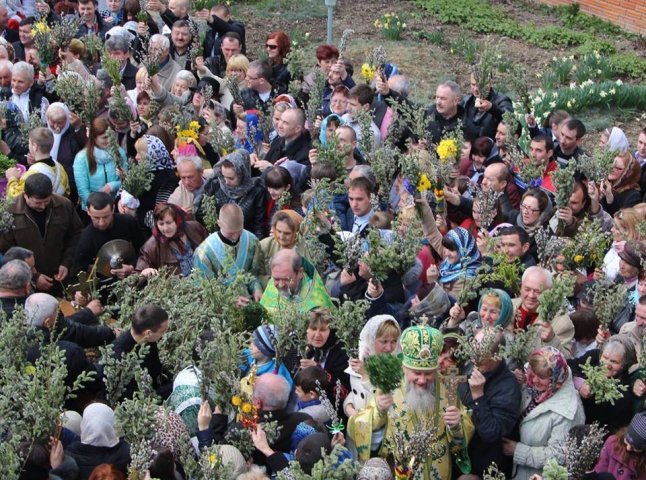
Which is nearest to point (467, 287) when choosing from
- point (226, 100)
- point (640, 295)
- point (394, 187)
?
point (640, 295)

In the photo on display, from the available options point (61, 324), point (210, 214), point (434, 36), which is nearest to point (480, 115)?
point (210, 214)

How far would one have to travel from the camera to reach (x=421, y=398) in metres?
7.12

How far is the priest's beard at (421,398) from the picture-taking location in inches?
279

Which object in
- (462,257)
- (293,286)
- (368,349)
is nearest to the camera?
(368,349)

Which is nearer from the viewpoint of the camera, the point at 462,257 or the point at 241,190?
the point at 462,257

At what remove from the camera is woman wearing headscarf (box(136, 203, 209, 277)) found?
31.8ft

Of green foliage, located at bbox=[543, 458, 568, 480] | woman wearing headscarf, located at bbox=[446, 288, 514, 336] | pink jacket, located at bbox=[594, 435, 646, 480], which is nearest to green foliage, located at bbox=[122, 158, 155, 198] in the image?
woman wearing headscarf, located at bbox=[446, 288, 514, 336]

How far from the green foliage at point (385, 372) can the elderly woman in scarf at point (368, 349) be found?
46 centimetres

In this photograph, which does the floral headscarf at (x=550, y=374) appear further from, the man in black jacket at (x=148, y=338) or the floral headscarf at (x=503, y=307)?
the man in black jacket at (x=148, y=338)

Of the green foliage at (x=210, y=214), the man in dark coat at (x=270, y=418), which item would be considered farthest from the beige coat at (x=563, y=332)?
the green foliage at (x=210, y=214)

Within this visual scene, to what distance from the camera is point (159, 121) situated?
38.1ft

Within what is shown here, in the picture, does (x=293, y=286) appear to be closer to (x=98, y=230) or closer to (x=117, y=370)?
(x=117, y=370)

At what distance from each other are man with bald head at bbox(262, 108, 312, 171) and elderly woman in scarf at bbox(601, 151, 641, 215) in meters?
2.94

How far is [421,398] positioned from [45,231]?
444 cm
